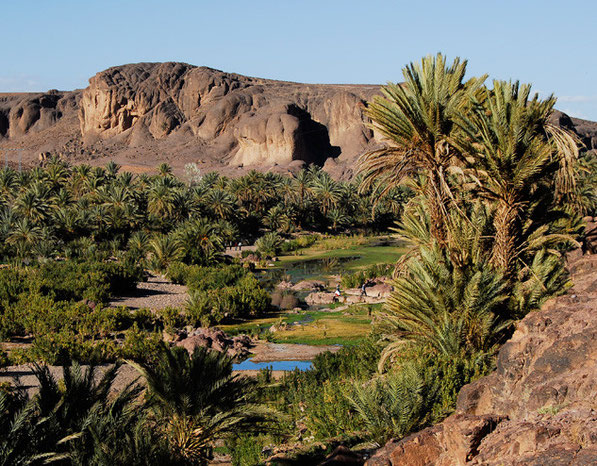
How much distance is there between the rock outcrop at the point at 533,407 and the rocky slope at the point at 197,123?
87204mm

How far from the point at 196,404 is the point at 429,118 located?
666cm

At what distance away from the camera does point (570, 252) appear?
1950 cm

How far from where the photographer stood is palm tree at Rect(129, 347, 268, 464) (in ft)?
30.9

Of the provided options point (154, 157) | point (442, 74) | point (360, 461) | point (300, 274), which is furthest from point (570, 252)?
point (154, 157)

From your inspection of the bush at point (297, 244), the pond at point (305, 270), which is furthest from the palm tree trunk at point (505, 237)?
the bush at point (297, 244)

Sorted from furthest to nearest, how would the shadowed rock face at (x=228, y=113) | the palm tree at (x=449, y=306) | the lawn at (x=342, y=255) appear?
the shadowed rock face at (x=228, y=113), the lawn at (x=342, y=255), the palm tree at (x=449, y=306)

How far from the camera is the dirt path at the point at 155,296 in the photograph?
28.0 meters

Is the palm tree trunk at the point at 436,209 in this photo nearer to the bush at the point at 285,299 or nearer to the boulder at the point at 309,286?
the bush at the point at 285,299

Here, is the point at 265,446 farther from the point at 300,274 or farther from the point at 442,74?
the point at 300,274

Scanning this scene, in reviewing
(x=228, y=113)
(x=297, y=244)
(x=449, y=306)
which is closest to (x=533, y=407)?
(x=449, y=306)

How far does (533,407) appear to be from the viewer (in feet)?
22.3

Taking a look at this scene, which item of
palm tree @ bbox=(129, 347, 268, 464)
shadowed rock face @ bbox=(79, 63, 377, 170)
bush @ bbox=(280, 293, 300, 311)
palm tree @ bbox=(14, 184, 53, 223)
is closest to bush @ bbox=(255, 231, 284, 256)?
palm tree @ bbox=(14, 184, 53, 223)

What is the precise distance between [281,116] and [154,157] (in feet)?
78.4

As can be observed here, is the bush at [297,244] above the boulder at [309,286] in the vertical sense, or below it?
above
